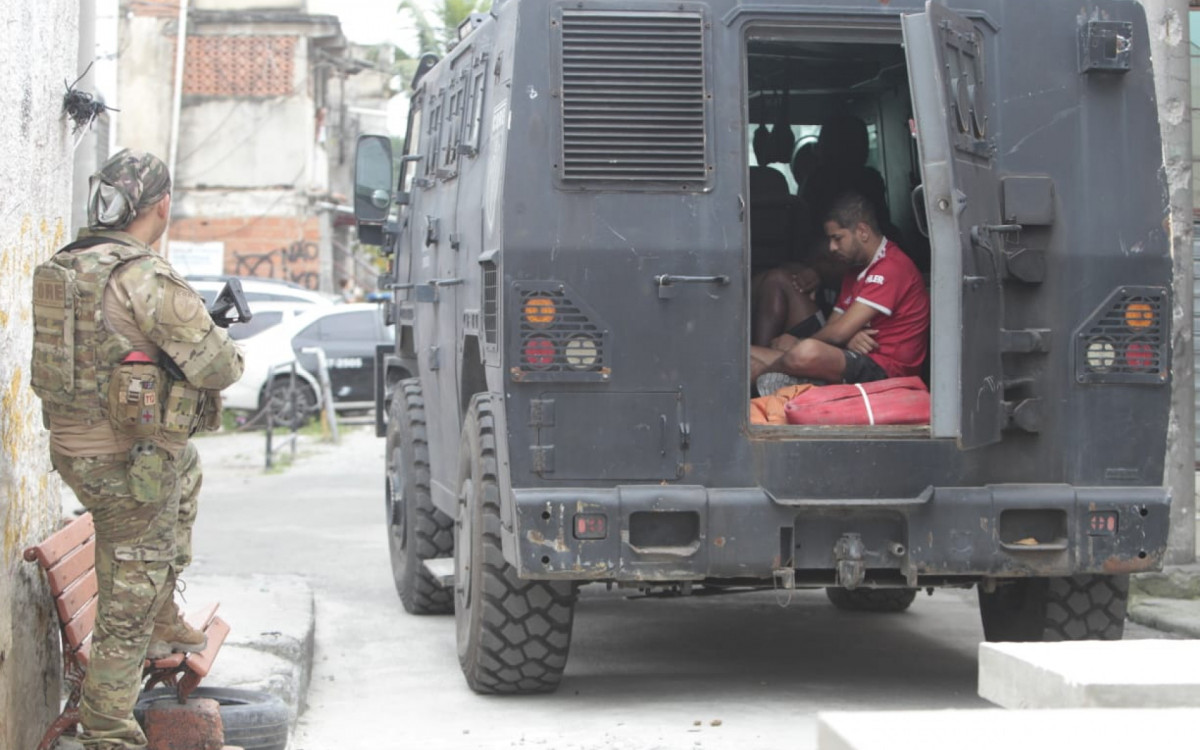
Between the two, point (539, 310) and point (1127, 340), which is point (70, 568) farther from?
point (1127, 340)

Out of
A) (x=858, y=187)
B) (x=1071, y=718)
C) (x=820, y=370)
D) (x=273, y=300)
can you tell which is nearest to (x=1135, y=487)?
(x=820, y=370)

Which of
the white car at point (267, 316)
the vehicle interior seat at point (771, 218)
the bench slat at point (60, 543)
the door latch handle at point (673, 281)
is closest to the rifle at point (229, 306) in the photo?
the bench slat at point (60, 543)

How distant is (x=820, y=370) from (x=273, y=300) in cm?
2215

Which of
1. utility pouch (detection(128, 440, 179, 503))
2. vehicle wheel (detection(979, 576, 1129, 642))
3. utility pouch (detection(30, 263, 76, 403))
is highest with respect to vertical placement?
utility pouch (detection(30, 263, 76, 403))

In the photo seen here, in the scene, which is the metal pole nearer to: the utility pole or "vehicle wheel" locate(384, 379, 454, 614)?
"vehicle wheel" locate(384, 379, 454, 614)

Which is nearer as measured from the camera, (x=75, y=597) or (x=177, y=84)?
(x=75, y=597)

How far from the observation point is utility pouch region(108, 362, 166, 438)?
4.84 metres

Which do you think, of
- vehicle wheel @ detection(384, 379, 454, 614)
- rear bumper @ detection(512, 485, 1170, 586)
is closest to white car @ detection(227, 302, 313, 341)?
vehicle wheel @ detection(384, 379, 454, 614)

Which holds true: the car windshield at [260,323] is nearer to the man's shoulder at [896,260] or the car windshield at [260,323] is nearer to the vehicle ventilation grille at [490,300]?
the man's shoulder at [896,260]

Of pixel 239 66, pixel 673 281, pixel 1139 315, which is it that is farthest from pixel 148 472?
pixel 239 66

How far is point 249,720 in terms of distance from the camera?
5547mm

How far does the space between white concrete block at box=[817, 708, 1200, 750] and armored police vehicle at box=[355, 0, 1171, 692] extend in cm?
341

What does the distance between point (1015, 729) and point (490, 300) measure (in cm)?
407

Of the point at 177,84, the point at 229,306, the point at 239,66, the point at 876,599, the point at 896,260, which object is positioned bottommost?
the point at 876,599
